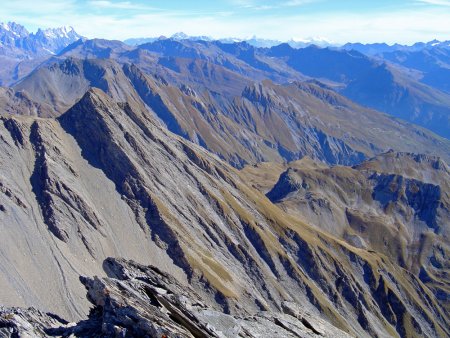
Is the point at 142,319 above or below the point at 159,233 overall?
above

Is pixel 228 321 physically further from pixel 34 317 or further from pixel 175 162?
pixel 175 162

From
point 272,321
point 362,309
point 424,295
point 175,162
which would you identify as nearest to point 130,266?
point 272,321

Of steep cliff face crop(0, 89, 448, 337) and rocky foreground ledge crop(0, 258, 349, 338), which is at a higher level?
rocky foreground ledge crop(0, 258, 349, 338)

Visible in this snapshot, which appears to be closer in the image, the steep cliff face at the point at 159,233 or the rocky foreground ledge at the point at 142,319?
the rocky foreground ledge at the point at 142,319

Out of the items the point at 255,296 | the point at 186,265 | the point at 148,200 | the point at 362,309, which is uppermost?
the point at 148,200

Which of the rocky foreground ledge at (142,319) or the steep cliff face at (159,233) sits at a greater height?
the rocky foreground ledge at (142,319)
